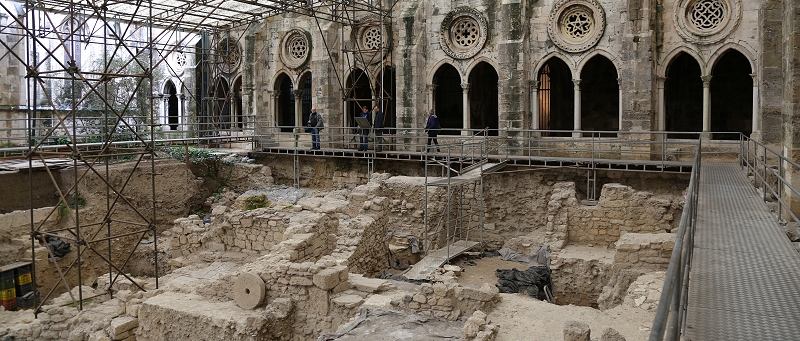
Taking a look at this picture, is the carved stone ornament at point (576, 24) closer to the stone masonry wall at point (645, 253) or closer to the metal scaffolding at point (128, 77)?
the metal scaffolding at point (128, 77)

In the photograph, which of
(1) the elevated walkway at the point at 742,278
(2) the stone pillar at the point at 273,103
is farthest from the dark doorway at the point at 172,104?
(1) the elevated walkway at the point at 742,278

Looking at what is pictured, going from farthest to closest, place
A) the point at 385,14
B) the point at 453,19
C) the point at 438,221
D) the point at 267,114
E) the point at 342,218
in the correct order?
the point at 267,114, the point at 385,14, the point at 453,19, the point at 438,221, the point at 342,218

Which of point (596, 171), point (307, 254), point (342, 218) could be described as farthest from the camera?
point (596, 171)

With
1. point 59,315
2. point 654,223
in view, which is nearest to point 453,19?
point 654,223

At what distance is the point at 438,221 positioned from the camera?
17.8 metres

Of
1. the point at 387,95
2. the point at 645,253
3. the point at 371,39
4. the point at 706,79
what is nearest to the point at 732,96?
the point at 706,79

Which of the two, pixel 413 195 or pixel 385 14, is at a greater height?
A: pixel 385 14

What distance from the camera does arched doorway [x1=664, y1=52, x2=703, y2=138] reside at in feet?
79.7

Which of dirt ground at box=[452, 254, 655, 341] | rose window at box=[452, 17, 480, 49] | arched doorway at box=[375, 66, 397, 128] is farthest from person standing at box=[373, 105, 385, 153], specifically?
dirt ground at box=[452, 254, 655, 341]

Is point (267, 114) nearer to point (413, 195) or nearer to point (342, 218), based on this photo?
point (413, 195)

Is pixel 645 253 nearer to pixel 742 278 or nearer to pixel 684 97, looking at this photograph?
pixel 742 278

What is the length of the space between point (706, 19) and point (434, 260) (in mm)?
10570

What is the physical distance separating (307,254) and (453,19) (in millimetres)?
13717

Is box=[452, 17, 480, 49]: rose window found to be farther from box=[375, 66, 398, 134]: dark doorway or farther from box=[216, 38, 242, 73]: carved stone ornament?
box=[216, 38, 242, 73]: carved stone ornament
